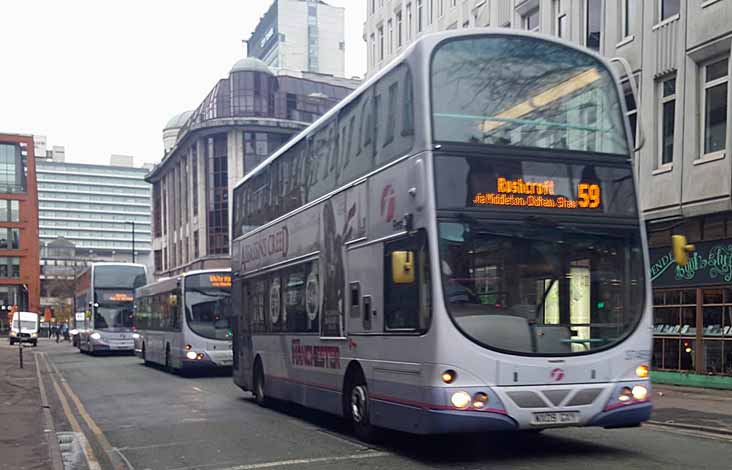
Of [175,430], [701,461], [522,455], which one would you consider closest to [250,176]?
[175,430]

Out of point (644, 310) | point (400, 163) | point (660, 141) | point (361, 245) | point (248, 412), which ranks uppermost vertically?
point (660, 141)

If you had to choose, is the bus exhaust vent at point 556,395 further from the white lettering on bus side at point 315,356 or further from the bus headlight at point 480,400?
the white lettering on bus side at point 315,356

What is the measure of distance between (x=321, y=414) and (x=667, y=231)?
10.3 metres

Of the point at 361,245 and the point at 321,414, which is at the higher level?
the point at 361,245

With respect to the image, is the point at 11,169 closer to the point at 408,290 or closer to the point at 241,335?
the point at 241,335

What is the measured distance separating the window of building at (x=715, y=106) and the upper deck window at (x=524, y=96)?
10.2m

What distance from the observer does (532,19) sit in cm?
2875

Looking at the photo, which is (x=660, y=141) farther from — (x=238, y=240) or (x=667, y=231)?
(x=238, y=240)

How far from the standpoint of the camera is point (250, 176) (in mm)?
18109

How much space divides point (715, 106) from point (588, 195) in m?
11.3

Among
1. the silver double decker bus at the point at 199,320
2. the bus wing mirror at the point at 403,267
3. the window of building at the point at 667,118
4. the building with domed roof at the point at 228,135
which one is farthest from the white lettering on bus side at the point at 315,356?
the building with domed roof at the point at 228,135

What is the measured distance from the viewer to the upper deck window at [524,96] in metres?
9.79

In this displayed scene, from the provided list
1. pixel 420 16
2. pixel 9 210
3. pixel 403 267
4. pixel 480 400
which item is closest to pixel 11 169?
pixel 9 210

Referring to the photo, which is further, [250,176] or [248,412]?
[250,176]
